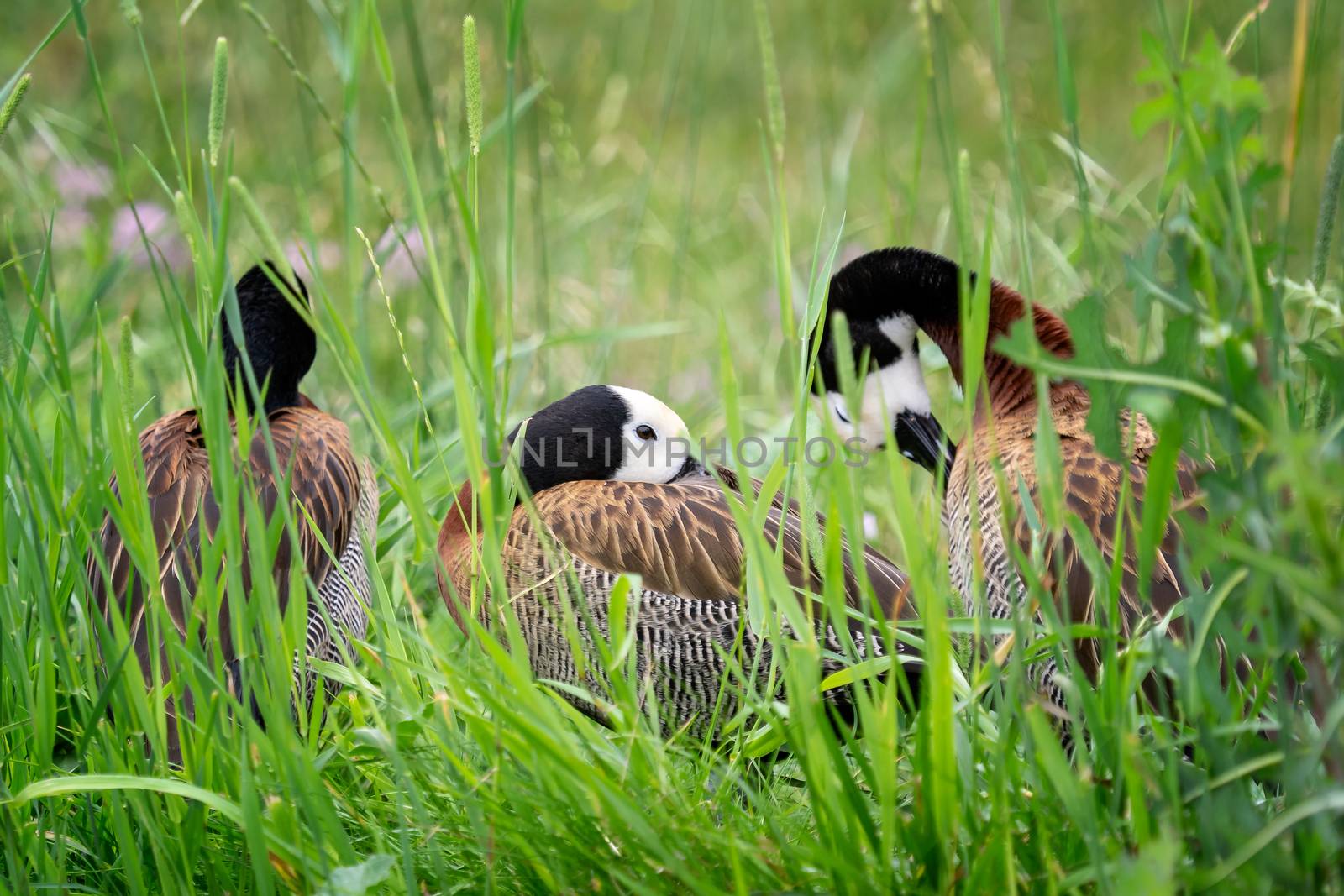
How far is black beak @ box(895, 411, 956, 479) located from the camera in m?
3.64

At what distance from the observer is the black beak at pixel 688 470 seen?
11.6ft

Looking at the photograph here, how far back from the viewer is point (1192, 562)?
1242 millimetres

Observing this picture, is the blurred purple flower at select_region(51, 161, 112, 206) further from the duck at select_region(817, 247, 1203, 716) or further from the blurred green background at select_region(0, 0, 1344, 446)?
the duck at select_region(817, 247, 1203, 716)

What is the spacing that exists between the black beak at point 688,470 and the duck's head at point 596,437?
97 millimetres

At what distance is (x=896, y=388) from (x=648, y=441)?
2.52 ft

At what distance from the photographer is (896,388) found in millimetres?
3717

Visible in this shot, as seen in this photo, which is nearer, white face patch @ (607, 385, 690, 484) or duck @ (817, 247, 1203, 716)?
duck @ (817, 247, 1203, 716)

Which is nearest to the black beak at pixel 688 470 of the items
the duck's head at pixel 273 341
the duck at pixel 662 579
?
the duck at pixel 662 579

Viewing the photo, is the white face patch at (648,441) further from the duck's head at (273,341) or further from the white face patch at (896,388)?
the duck's head at (273,341)

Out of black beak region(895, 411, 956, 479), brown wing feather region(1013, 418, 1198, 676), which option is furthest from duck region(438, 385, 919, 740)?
black beak region(895, 411, 956, 479)

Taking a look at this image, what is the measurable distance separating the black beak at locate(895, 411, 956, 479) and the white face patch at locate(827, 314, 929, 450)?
29mm

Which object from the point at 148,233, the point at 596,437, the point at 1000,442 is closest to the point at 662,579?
the point at 596,437

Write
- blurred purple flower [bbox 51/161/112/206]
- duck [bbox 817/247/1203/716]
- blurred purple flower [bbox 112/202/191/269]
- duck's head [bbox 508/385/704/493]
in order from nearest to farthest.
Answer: duck [bbox 817/247/1203/716] → duck's head [bbox 508/385/704/493] → blurred purple flower [bbox 112/202/191/269] → blurred purple flower [bbox 51/161/112/206]

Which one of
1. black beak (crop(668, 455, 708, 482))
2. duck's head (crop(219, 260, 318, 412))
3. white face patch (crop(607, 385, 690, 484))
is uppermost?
duck's head (crop(219, 260, 318, 412))
